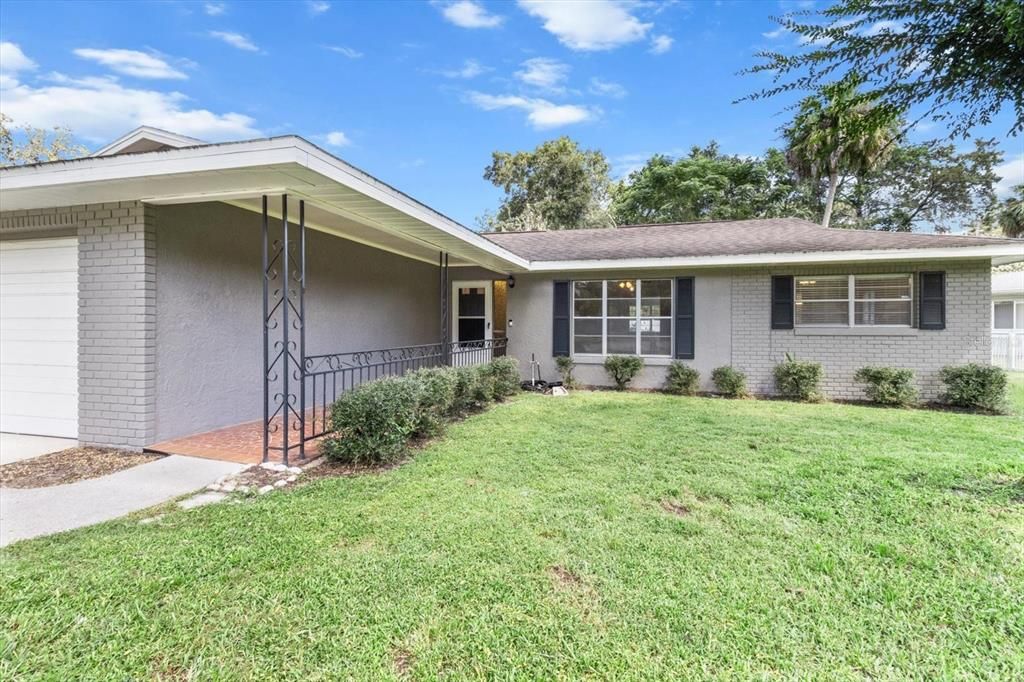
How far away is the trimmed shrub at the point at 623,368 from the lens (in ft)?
32.7

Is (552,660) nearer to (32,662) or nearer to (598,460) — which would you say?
(32,662)

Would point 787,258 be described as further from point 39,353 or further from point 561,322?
point 39,353

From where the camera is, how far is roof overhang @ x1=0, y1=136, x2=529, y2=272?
12.3ft

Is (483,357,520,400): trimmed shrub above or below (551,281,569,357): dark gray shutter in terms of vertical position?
below

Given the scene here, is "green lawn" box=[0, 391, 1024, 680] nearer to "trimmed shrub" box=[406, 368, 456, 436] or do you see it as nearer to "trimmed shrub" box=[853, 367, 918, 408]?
"trimmed shrub" box=[406, 368, 456, 436]

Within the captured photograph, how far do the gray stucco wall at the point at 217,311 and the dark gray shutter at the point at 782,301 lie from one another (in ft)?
26.7

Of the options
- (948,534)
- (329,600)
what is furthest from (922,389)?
(329,600)

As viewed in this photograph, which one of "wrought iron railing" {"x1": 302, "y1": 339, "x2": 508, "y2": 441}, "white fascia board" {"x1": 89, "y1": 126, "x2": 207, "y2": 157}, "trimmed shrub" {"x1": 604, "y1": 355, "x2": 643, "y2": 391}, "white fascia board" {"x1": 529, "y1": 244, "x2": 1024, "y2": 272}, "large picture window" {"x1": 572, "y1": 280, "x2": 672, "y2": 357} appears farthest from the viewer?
"large picture window" {"x1": 572, "y1": 280, "x2": 672, "y2": 357}

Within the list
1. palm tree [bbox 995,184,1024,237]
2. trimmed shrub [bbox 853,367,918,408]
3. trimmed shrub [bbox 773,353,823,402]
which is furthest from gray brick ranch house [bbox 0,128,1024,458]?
palm tree [bbox 995,184,1024,237]

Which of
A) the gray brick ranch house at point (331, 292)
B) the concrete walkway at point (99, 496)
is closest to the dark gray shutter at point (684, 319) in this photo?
the gray brick ranch house at point (331, 292)

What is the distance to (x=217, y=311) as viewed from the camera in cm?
569

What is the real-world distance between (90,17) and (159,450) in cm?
1083

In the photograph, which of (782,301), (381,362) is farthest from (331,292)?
(782,301)

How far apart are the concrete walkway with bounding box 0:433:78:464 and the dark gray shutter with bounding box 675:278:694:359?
9.63 m
